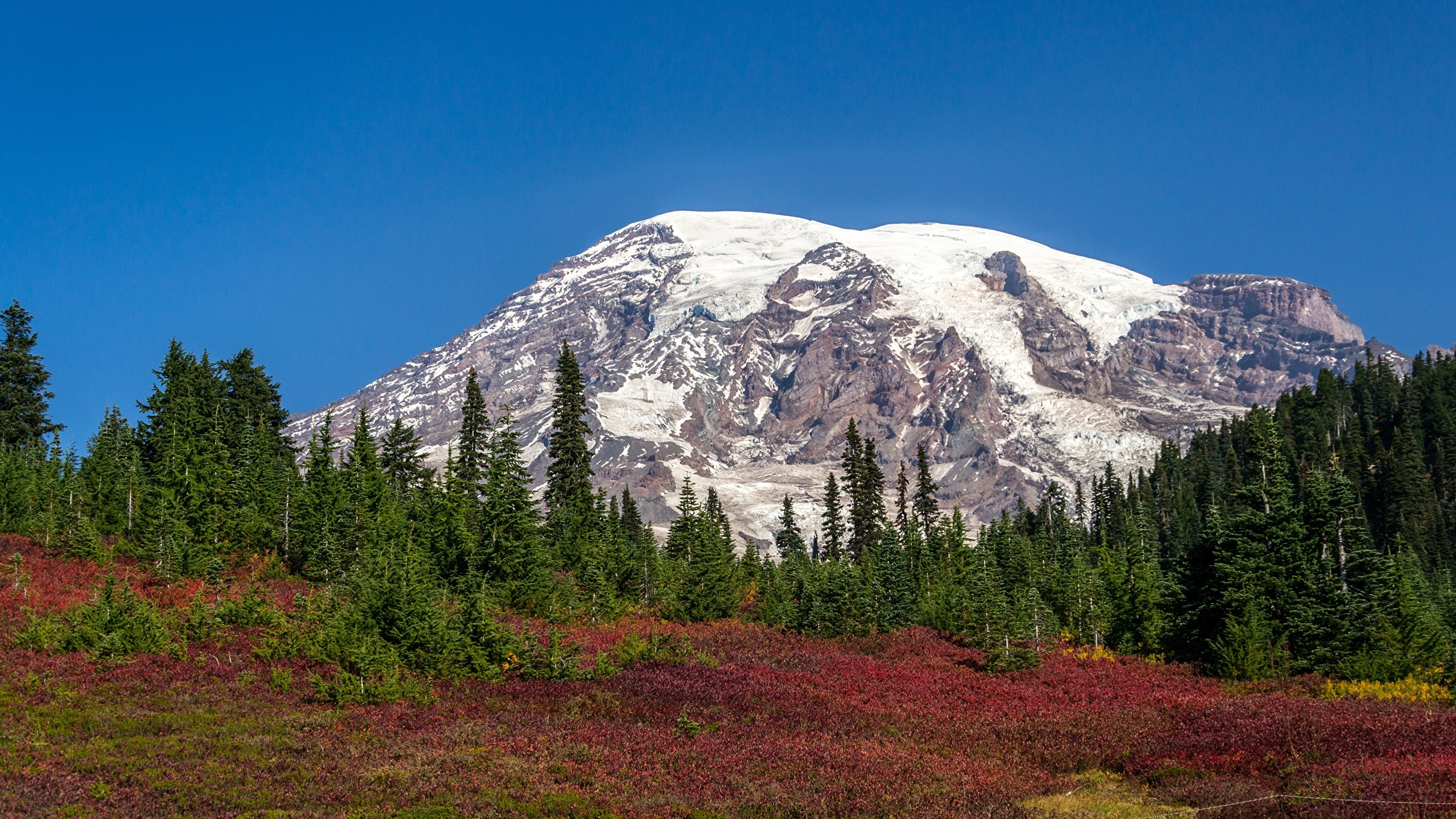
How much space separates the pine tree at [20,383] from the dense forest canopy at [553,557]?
0.14 meters

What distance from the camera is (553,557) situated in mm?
54125

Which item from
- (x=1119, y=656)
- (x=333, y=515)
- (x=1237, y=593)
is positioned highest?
(x=333, y=515)

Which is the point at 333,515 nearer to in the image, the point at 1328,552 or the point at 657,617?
the point at 657,617

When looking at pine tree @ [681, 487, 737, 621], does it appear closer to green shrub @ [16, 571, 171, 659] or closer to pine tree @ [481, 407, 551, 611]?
pine tree @ [481, 407, 551, 611]

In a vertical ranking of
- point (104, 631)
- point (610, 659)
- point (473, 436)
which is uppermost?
point (473, 436)

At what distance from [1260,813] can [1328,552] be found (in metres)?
27.3

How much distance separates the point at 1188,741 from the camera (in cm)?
2300

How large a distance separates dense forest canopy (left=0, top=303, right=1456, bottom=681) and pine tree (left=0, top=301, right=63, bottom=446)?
0.45ft

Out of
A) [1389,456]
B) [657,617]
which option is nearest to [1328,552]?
[657,617]

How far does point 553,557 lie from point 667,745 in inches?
1294

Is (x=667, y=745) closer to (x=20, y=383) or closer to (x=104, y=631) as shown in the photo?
(x=104, y=631)

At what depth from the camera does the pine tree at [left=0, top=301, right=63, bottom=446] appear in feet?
227

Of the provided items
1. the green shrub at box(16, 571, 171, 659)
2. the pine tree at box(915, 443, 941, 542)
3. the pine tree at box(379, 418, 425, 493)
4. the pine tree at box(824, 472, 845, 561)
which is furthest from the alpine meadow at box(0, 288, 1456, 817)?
the pine tree at box(824, 472, 845, 561)

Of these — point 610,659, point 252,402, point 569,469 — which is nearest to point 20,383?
point 252,402
